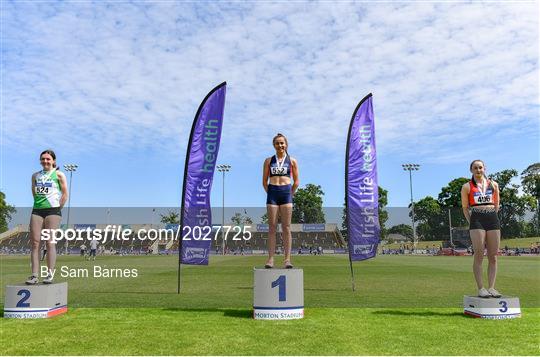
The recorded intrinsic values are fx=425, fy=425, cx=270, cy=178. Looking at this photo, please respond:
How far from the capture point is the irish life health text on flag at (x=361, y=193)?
1143 centimetres

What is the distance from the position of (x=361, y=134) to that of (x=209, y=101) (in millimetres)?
4243

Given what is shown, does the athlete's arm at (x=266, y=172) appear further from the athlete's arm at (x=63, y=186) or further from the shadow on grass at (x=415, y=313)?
the athlete's arm at (x=63, y=186)

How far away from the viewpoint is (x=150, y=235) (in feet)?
264

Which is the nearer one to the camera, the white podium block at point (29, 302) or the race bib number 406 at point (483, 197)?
the white podium block at point (29, 302)

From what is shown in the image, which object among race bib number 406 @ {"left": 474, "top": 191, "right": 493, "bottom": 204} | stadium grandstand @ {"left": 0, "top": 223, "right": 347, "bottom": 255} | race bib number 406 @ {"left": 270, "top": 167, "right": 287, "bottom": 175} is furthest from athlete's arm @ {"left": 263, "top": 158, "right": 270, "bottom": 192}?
stadium grandstand @ {"left": 0, "top": 223, "right": 347, "bottom": 255}

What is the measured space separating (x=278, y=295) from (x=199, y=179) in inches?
184

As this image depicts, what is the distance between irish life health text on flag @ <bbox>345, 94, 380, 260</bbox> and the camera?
450 inches

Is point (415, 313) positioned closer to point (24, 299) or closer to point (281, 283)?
point (281, 283)

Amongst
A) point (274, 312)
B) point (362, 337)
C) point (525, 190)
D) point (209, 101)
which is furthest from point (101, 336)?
point (525, 190)

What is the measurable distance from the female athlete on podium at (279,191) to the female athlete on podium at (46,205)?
3749 millimetres

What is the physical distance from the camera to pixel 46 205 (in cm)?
755

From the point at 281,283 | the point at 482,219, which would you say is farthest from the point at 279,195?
the point at 482,219

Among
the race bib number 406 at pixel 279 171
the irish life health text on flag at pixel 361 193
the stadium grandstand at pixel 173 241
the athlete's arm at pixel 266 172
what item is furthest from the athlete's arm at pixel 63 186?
the stadium grandstand at pixel 173 241

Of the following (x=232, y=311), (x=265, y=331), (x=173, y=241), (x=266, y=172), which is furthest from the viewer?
(x=173, y=241)
